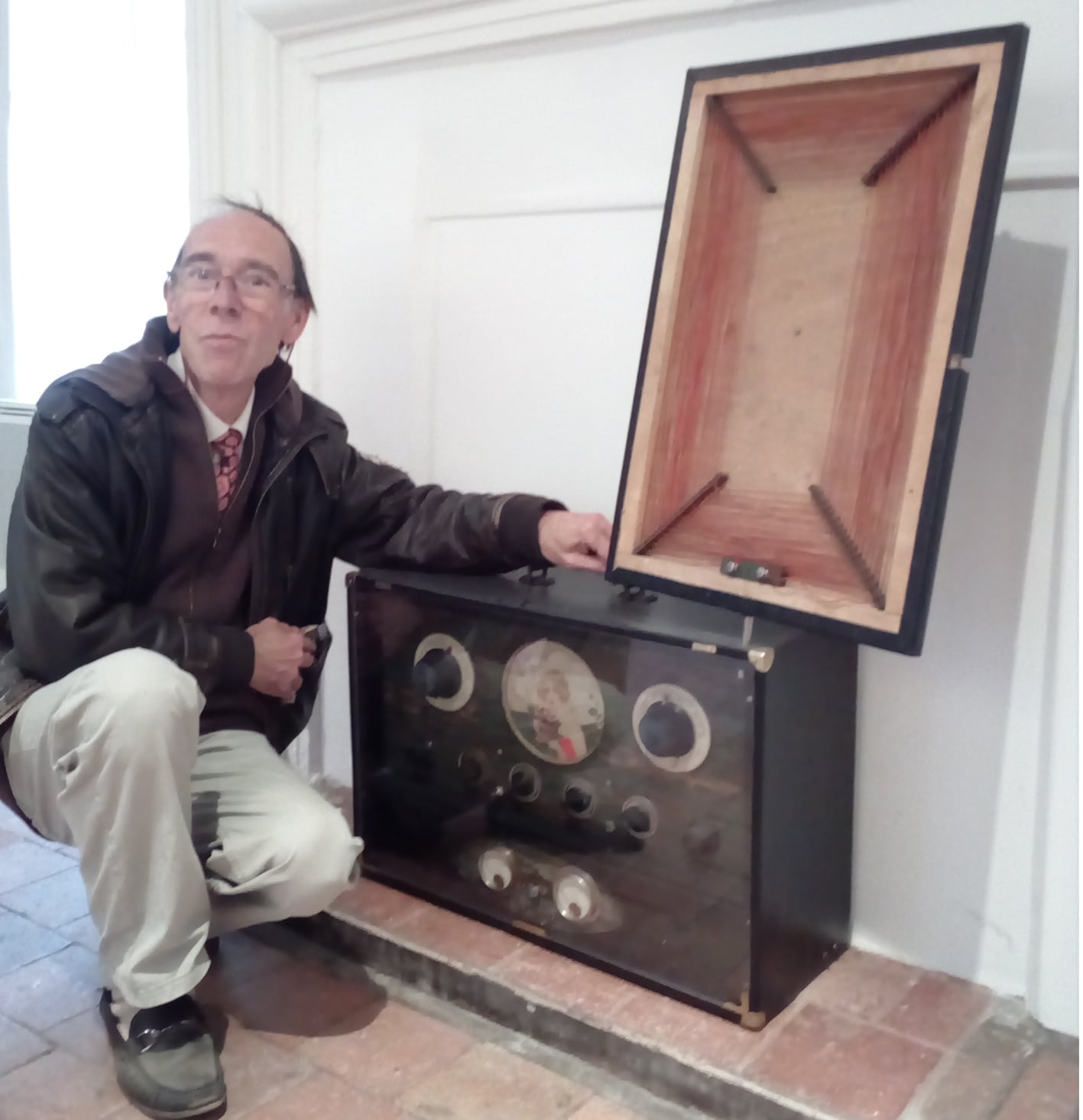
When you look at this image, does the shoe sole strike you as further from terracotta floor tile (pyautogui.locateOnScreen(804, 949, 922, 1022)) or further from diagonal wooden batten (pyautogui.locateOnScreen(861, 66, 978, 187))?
diagonal wooden batten (pyautogui.locateOnScreen(861, 66, 978, 187))

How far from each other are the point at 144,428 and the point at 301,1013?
0.75 m

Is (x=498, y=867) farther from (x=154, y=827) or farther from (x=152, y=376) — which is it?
(x=152, y=376)

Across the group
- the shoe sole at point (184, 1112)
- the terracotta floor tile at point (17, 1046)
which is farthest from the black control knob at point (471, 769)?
the terracotta floor tile at point (17, 1046)

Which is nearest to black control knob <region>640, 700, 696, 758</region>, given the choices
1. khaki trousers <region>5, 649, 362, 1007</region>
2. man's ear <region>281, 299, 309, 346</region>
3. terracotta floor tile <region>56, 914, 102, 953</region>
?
khaki trousers <region>5, 649, 362, 1007</region>

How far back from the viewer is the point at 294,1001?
1.42 m

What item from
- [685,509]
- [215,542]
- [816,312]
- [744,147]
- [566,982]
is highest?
[744,147]

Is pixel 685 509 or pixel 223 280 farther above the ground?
pixel 223 280

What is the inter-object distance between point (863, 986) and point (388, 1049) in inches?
23.0

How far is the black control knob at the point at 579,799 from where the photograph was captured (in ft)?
4.58

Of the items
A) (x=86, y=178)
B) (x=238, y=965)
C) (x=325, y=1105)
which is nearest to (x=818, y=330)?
(x=325, y=1105)

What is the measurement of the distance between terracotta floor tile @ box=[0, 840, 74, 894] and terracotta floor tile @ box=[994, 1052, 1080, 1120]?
1402 millimetres

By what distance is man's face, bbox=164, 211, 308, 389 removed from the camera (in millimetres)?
1399

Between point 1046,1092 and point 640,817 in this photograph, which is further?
point 640,817

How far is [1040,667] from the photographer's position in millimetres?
1294
